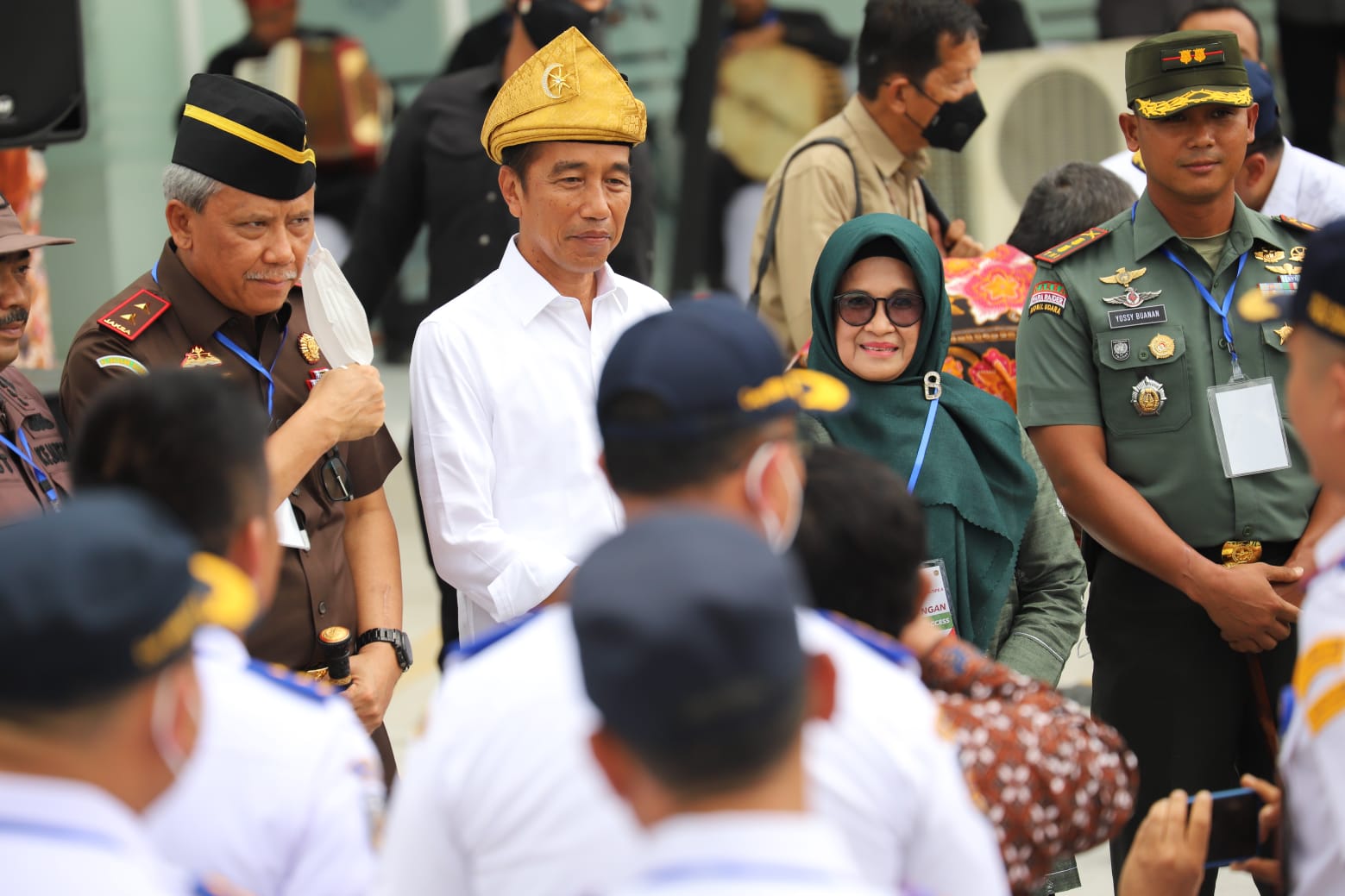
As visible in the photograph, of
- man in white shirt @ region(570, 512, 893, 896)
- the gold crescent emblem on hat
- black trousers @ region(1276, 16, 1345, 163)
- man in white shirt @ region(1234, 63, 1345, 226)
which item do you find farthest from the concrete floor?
black trousers @ region(1276, 16, 1345, 163)

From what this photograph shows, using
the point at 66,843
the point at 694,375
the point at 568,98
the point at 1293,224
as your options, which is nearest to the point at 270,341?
the point at 568,98

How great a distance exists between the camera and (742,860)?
48.2 inches

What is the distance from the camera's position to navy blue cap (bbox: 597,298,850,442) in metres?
1.70

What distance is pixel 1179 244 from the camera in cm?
342

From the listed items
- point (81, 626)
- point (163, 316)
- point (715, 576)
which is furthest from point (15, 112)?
point (715, 576)

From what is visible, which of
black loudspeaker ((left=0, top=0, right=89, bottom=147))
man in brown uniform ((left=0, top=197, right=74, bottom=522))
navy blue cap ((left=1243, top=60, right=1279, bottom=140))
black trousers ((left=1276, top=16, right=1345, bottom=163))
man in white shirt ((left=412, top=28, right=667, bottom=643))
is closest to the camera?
man in brown uniform ((left=0, top=197, right=74, bottom=522))

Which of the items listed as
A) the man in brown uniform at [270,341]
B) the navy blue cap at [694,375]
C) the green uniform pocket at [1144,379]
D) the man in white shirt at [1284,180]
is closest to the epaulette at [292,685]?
the navy blue cap at [694,375]

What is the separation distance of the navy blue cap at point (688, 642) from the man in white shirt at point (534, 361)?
159cm

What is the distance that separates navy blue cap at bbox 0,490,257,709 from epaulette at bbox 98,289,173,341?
1.51 metres

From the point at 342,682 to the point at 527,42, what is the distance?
1.99m

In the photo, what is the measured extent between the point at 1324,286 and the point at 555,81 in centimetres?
158

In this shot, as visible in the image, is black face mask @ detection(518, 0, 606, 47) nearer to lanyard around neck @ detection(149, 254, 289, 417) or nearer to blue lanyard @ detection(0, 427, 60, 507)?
lanyard around neck @ detection(149, 254, 289, 417)

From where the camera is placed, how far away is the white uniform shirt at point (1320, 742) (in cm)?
180

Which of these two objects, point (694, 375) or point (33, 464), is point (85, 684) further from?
point (33, 464)
